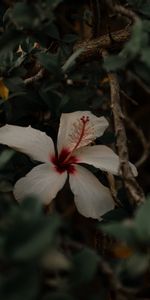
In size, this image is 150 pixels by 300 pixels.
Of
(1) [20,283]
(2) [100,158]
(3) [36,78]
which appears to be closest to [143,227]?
(1) [20,283]

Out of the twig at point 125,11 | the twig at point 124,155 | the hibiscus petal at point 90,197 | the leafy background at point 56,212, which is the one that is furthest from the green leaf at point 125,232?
the twig at point 125,11

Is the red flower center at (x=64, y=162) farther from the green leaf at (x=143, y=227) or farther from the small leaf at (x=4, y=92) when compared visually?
the green leaf at (x=143, y=227)

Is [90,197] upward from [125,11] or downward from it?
downward

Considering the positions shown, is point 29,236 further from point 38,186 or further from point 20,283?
point 38,186

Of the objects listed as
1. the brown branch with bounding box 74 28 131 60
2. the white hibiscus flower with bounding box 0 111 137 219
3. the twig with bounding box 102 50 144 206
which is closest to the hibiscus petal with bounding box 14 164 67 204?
the white hibiscus flower with bounding box 0 111 137 219

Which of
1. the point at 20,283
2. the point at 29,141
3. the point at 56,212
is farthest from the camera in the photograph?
the point at 29,141

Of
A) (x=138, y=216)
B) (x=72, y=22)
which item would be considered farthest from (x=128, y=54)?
(x=72, y=22)

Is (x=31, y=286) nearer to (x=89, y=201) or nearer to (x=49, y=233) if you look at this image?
(x=49, y=233)
